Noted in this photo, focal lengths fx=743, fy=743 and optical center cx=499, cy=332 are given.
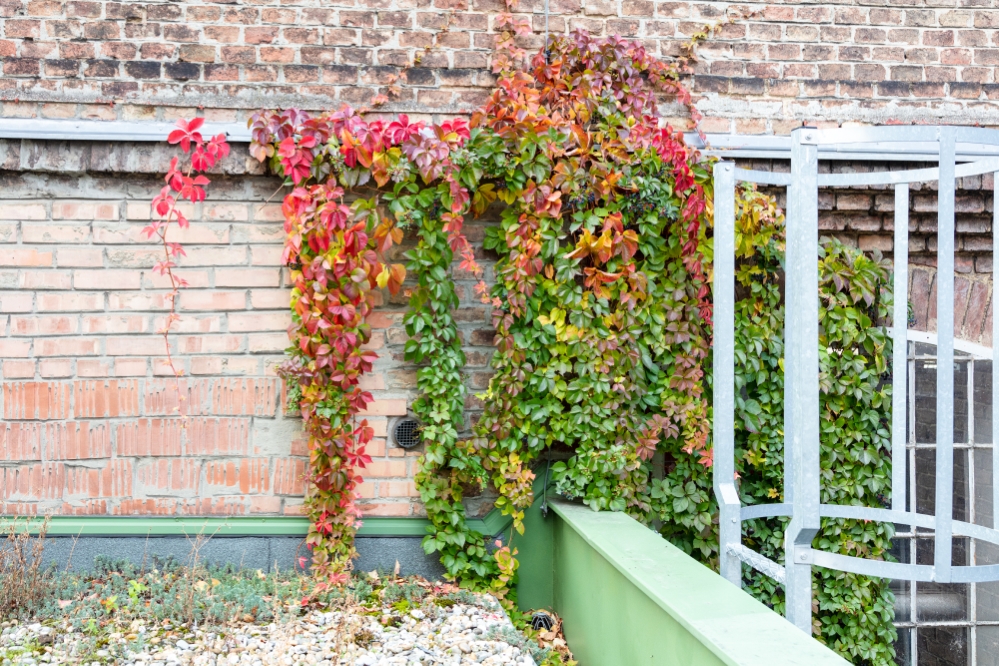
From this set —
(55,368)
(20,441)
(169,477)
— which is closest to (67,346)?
(55,368)

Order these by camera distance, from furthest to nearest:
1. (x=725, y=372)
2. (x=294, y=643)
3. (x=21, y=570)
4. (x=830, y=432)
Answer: (x=830, y=432) < (x=21, y=570) < (x=725, y=372) < (x=294, y=643)

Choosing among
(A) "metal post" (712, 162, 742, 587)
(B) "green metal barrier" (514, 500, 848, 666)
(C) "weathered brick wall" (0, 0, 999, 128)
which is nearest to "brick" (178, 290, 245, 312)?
(C) "weathered brick wall" (0, 0, 999, 128)

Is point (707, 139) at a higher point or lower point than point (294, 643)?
higher

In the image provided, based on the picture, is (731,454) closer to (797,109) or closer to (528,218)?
(528,218)

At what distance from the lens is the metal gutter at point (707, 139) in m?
3.22

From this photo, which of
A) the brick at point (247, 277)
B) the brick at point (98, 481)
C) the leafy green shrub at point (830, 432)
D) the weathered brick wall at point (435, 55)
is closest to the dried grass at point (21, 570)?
the brick at point (98, 481)

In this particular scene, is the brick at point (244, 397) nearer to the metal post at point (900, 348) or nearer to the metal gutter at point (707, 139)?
the metal gutter at point (707, 139)

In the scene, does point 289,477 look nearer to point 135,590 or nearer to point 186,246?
point 135,590

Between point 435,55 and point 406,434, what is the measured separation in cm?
Answer: 178

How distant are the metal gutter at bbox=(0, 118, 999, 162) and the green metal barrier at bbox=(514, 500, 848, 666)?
1.83m

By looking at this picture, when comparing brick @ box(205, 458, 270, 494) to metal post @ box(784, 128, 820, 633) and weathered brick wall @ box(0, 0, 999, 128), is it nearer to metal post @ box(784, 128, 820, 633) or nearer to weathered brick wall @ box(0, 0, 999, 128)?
weathered brick wall @ box(0, 0, 999, 128)

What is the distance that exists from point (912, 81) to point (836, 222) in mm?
808

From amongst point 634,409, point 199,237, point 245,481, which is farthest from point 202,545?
point 634,409

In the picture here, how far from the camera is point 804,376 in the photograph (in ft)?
7.97
